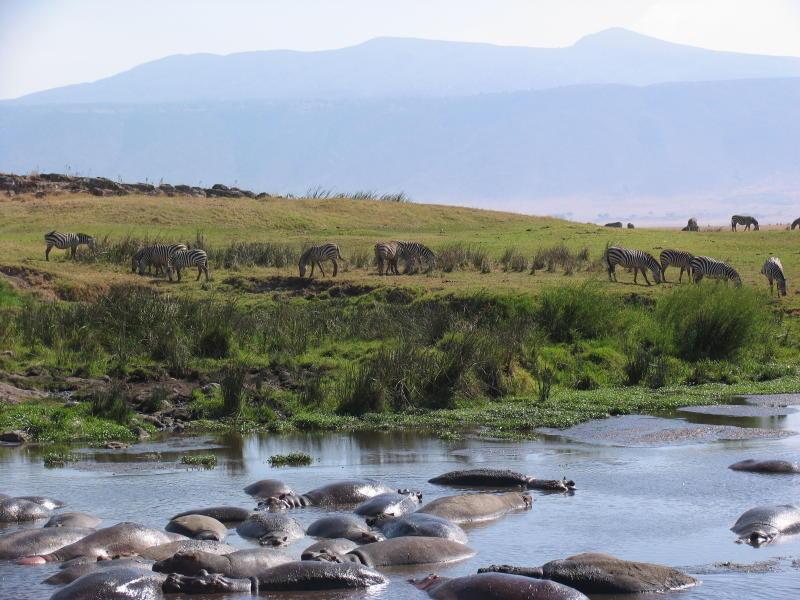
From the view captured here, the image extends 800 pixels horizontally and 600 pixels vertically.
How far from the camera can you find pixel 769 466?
13461 millimetres

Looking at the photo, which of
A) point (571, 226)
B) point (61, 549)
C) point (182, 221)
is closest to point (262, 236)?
point (182, 221)

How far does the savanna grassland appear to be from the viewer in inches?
688

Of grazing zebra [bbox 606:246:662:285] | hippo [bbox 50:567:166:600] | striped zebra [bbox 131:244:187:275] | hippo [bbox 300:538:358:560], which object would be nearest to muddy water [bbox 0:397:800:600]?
hippo [bbox 300:538:358:560]

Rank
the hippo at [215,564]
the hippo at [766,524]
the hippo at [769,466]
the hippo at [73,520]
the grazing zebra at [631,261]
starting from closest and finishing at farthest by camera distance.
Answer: the hippo at [215,564], the hippo at [766,524], the hippo at [73,520], the hippo at [769,466], the grazing zebra at [631,261]

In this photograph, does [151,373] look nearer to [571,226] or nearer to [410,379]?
[410,379]

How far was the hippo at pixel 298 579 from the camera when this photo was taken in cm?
913

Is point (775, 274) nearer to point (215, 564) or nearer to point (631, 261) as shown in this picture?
point (631, 261)

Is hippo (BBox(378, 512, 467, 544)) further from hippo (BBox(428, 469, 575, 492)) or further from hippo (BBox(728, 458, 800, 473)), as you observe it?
hippo (BBox(728, 458, 800, 473))

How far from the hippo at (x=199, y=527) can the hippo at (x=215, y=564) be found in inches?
36.9

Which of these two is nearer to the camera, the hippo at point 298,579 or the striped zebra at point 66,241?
the hippo at point 298,579

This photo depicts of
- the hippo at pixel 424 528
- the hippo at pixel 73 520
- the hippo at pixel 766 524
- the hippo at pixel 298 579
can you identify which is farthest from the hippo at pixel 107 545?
the hippo at pixel 766 524

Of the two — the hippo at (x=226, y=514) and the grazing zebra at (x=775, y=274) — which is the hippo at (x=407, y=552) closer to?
the hippo at (x=226, y=514)

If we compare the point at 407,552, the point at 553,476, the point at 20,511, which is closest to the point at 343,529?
the point at 407,552

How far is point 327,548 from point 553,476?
14.2 ft
